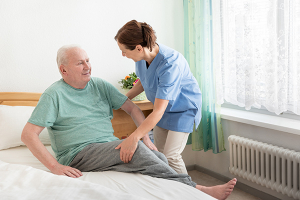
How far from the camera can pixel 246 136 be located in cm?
231

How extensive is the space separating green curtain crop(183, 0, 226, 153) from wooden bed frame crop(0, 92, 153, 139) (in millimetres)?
545

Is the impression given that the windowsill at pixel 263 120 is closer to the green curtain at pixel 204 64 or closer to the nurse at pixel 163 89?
the green curtain at pixel 204 64

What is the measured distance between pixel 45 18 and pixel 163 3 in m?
1.13

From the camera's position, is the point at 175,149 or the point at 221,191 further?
the point at 175,149

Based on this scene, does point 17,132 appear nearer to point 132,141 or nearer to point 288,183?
point 132,141

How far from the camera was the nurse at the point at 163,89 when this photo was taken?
61.2 inches

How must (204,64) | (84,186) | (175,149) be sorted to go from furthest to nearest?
(204,64)
(175,149)
(84,186)

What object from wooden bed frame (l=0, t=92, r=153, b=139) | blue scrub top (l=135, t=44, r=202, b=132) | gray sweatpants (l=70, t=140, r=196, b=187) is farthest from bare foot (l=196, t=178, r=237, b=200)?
wooden bed frame (l=0, t=92, r=153, b=139)

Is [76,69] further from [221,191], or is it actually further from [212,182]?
[212,182]

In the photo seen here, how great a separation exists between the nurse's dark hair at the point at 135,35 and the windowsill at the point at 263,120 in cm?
111

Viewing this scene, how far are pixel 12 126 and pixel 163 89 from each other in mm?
1111

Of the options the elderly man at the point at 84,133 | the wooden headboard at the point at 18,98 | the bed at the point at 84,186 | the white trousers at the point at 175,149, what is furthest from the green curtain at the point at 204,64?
the wooden headboard at the point at 18,98

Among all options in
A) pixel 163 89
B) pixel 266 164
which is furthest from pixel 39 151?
pixel 266 164

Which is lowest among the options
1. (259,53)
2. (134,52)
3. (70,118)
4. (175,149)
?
(175,149)
